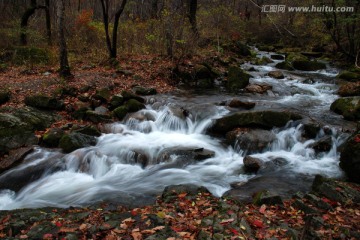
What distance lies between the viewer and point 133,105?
36.2 ft

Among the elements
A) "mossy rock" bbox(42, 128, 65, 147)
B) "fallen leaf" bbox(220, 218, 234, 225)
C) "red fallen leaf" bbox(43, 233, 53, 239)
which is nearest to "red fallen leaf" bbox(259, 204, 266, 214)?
"fallen leaf" bbox(220, 218, 234, 225)

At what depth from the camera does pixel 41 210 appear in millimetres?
5586

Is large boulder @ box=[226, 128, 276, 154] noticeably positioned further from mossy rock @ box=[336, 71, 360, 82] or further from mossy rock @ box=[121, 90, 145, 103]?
mossy rock @ box=[336, 71, 360, 82]

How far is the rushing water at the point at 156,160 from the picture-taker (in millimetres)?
6852

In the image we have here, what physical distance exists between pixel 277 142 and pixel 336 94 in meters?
6.35

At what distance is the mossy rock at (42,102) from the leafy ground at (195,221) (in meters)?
5.12

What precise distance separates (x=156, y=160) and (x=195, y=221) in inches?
157

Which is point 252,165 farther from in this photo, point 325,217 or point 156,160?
point 325,217

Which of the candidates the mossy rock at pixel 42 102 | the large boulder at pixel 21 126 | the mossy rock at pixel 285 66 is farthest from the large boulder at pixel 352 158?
the mossy rock at pixel 285 66

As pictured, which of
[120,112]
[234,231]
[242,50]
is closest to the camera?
[234,231]

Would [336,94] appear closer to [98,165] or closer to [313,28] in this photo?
[98,165]

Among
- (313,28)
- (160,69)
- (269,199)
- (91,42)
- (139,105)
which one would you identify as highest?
(313,28)

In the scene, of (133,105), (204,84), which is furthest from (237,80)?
(133,105)

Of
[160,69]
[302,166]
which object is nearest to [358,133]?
[302,166]
